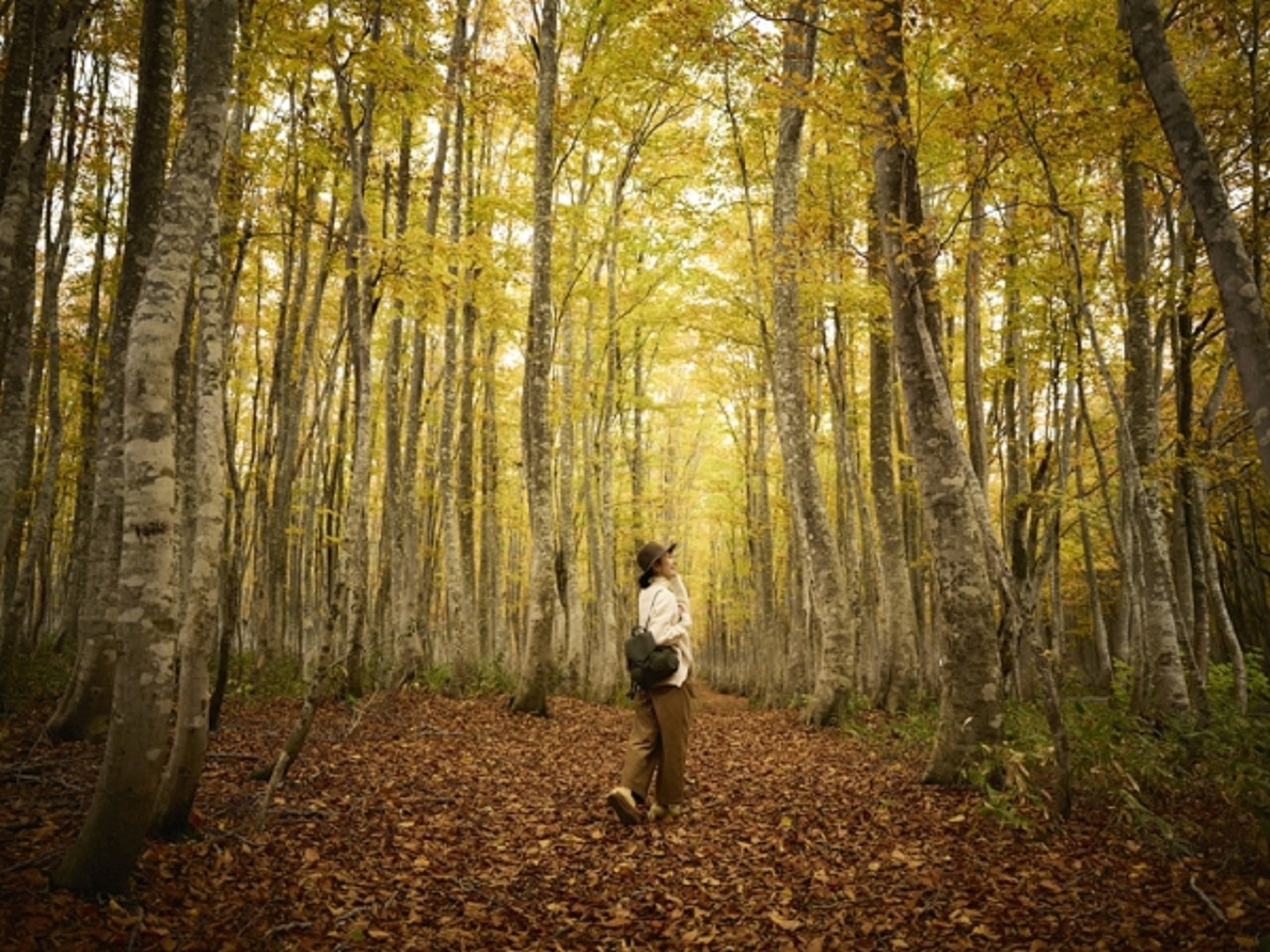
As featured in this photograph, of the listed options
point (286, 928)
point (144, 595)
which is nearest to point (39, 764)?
point (144, 595)

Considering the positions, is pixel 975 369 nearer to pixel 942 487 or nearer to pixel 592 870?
pixel 942 487

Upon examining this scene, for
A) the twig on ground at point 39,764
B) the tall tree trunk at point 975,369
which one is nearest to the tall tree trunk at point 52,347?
the twig on ground at point 39,764

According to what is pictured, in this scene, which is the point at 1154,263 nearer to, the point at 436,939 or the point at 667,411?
the point at 667,411

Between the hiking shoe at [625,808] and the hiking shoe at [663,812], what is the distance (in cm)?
13

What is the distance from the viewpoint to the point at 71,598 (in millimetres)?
13484

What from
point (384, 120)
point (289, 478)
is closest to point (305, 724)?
point (289, 478)

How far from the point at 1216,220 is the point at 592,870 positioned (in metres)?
5.47

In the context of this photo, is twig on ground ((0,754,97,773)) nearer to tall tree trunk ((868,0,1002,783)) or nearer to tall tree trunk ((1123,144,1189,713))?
tall tree trunk ((868,0,1002,783))

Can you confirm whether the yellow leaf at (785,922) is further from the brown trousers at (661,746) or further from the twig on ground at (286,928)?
the twig on ground at (286,928)

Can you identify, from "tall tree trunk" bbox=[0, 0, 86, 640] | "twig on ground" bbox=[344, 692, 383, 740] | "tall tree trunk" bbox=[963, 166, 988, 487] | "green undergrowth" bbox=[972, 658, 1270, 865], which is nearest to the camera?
"green undergrowth" bbox=[972, 658, 1270, 865]

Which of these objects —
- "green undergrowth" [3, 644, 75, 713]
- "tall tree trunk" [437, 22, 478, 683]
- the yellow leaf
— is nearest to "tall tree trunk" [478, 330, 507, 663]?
"tall tree trunk" [437, 22, 478, 683]

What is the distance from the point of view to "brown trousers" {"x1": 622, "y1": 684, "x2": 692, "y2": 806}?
5.68 metres

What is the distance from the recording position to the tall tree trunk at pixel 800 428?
33.1 ft

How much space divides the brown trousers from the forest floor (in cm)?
29
